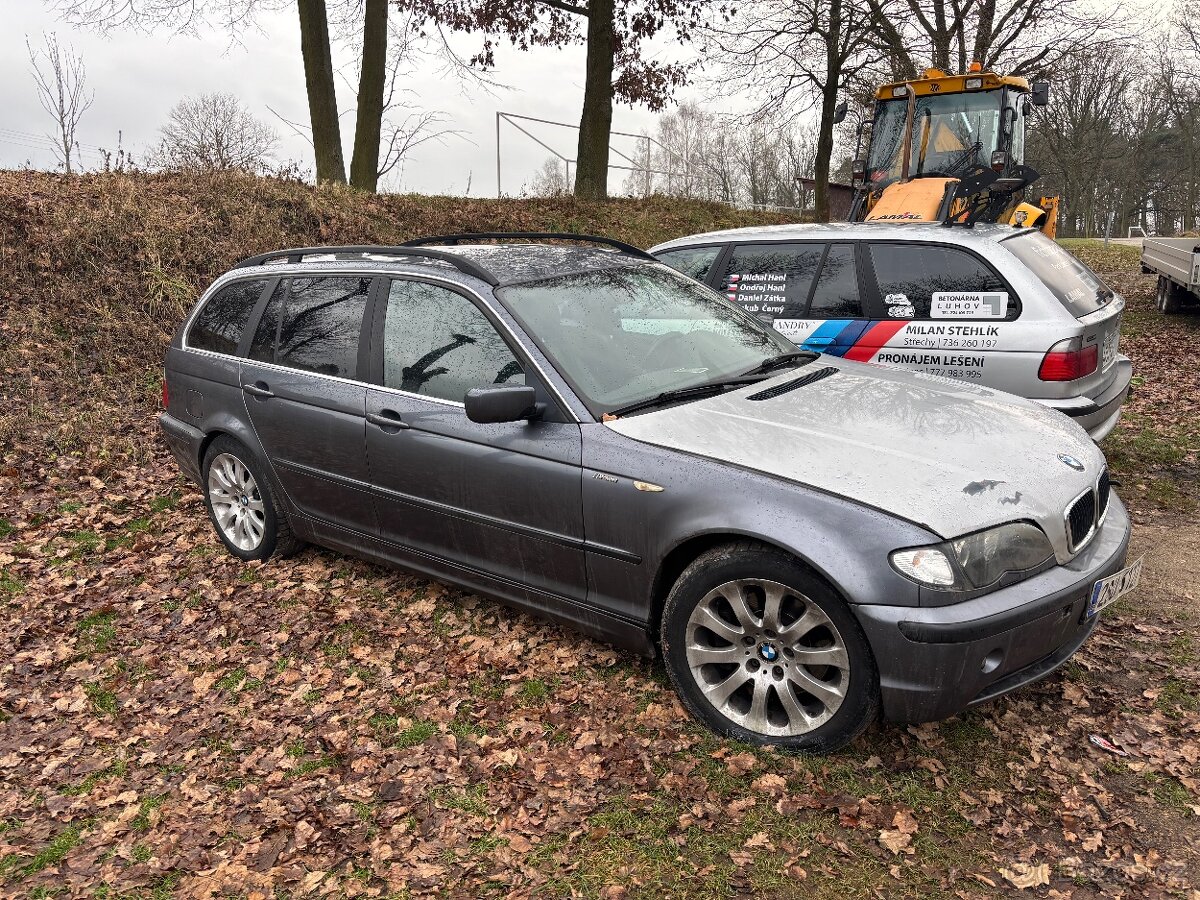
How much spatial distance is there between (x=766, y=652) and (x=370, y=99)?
41.9ft

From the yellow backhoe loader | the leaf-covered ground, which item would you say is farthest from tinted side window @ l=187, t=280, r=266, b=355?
the yellow backhoe loader

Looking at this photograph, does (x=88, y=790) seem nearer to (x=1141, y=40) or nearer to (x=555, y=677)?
(x=555, y=677)

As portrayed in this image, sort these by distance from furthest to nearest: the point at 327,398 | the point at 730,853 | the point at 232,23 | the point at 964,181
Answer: the point at 232,23
the point at 964,181
the point at 327,398
the point at 730,853

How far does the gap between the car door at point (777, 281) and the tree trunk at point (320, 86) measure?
866cm

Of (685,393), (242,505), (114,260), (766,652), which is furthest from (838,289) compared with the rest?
(114,260)

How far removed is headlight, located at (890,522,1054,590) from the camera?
2.96 meters

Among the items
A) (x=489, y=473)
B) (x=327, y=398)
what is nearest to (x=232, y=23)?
(x=327, y=398)

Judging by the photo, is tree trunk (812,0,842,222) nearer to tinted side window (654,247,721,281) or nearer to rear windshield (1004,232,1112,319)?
tinted side window (654,247,721,281)

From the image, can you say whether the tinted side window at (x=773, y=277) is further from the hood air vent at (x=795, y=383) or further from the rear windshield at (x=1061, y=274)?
the hood air vent at (x=795, y=383)

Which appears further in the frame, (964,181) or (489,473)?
(964,181)

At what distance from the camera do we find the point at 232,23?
48.1ft

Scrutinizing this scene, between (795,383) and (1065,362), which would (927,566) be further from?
(1065,362)

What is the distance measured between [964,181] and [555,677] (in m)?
7.37

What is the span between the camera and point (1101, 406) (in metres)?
5.57
